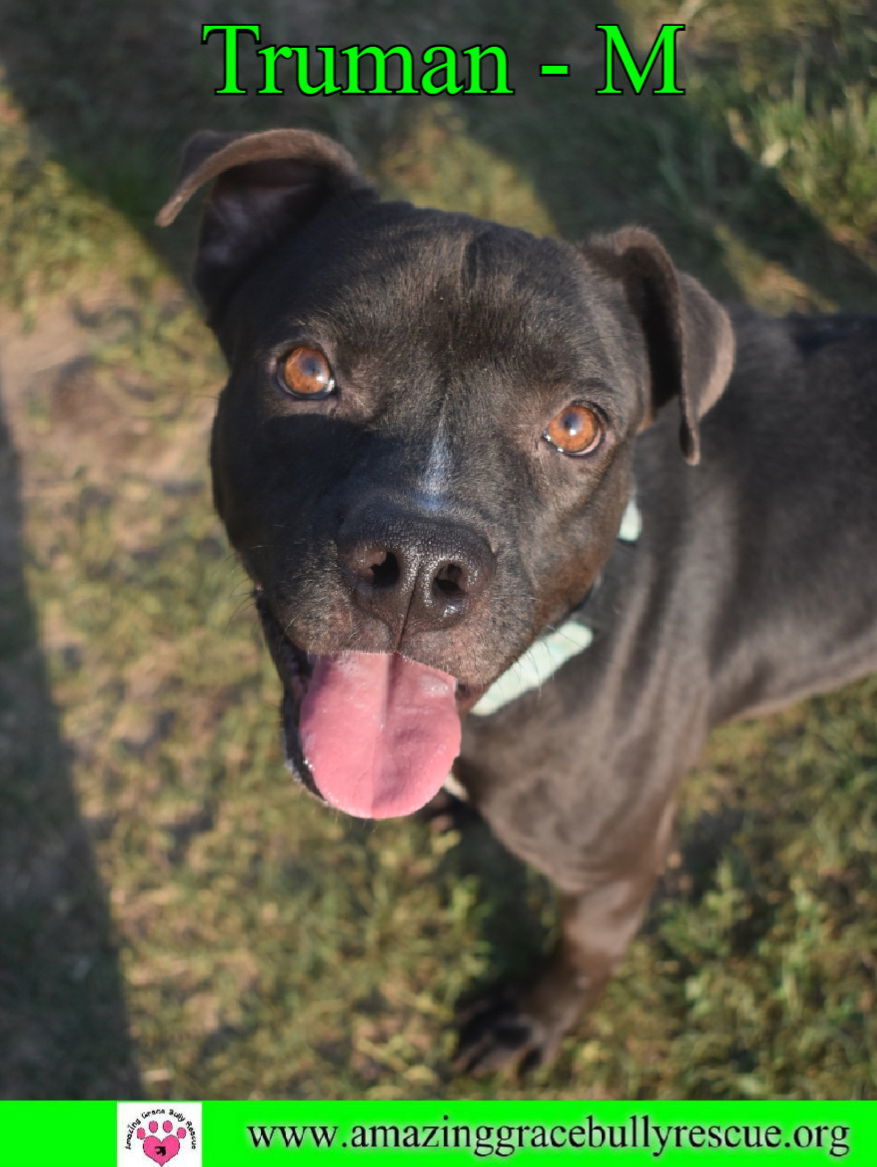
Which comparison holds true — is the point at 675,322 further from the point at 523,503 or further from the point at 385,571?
the point at 385,571

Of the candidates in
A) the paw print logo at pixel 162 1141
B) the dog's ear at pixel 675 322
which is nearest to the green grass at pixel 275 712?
the paw print logo at pixel 162 1141

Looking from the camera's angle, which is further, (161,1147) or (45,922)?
(45,922)

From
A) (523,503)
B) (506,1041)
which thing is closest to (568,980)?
(506,1041)

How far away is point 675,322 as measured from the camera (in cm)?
293

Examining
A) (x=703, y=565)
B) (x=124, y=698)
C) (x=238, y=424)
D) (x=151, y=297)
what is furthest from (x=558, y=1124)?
(x=151, y=297)

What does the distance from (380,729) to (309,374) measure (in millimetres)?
924

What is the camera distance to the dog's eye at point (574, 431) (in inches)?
107

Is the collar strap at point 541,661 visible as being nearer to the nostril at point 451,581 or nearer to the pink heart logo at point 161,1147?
the nostril at point 451,581

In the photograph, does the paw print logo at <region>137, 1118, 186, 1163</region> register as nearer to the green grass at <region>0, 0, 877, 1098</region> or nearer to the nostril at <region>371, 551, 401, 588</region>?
the green grass at <region>0, 0, 877, 1098</region>

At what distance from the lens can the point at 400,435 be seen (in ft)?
8.41

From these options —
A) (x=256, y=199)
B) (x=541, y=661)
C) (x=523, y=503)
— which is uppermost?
(x=256, y=199)

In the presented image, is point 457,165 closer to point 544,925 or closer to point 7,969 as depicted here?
point 544,925

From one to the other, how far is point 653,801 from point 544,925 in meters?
1.10

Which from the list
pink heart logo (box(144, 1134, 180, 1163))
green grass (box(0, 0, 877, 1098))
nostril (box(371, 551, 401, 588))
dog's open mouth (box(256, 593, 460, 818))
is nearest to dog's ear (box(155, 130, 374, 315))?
dog's open mouth (box(256, 593, 460, 818))
